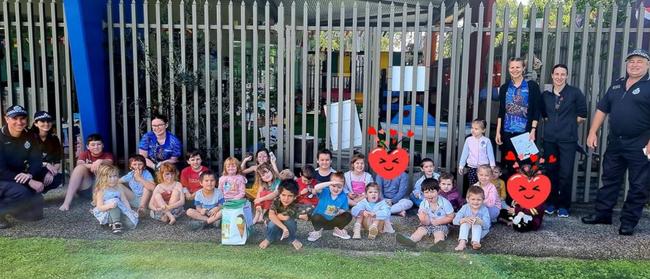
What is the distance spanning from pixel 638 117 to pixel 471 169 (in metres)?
1.58

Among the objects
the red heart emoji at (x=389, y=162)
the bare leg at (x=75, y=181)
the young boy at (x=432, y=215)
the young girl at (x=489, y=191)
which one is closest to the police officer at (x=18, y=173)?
the bare leg at (x=75, y=181)

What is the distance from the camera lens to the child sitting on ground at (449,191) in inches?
206

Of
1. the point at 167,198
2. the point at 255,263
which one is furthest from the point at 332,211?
the point at 167,198

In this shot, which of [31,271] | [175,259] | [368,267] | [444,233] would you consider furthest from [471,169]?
[31,271]

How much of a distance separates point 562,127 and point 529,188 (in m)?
0.93

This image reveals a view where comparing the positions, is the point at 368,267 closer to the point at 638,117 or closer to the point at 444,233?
the point at 444,233

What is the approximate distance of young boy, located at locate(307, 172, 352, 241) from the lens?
486cm

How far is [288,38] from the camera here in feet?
20.0

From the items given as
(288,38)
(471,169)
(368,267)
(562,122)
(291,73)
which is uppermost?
Answer: (288,38)

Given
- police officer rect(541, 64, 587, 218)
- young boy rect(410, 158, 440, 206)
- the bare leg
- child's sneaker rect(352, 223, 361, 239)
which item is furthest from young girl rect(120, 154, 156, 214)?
police officer rect(541, 64, 587, 218)

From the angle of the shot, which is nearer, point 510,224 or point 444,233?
point 444,233

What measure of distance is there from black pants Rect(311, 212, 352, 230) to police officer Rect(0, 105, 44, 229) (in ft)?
8.82

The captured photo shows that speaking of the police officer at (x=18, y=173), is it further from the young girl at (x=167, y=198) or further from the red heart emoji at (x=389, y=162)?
the red heart emoji at (x=389, y=162)

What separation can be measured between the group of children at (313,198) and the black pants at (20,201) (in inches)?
26.5
